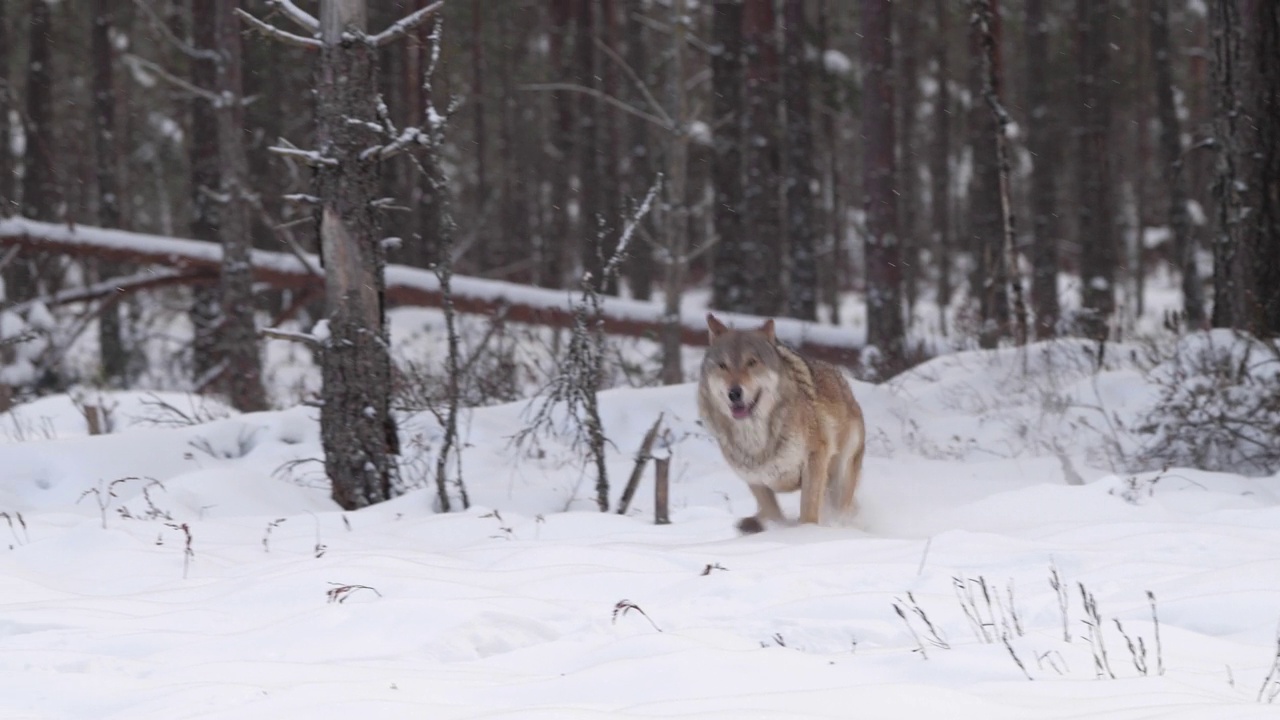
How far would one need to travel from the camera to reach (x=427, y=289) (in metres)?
14.7

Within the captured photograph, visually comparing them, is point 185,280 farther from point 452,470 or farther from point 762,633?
point 762,633

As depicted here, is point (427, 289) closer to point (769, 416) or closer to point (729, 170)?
point (729, 170)

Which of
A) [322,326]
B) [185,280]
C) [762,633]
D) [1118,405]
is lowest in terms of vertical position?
[762,633]

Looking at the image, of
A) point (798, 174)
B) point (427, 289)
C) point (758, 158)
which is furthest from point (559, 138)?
point (427, 289)

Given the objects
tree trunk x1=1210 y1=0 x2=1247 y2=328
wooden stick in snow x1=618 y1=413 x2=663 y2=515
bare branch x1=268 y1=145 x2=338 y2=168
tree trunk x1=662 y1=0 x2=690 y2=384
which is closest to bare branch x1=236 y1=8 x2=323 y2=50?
bare branch x1=268 y1=145 x2=338 y2=168

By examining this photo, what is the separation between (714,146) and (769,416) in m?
12.3

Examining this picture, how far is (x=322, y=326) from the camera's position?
24.5 ft

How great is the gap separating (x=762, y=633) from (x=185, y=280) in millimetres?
12621

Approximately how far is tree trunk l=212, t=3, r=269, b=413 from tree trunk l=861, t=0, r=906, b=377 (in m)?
7.19

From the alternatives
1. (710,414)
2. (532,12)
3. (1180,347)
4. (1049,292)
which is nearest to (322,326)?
(710,414)

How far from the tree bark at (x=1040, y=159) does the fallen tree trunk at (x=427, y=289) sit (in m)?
5.72

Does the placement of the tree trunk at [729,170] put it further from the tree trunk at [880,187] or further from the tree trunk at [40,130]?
the tree trunk at [40,130]

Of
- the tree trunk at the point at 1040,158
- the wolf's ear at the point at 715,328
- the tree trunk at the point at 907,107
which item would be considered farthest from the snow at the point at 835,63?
the wolf's ear at the point at 715,328

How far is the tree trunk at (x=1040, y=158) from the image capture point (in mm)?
20516
